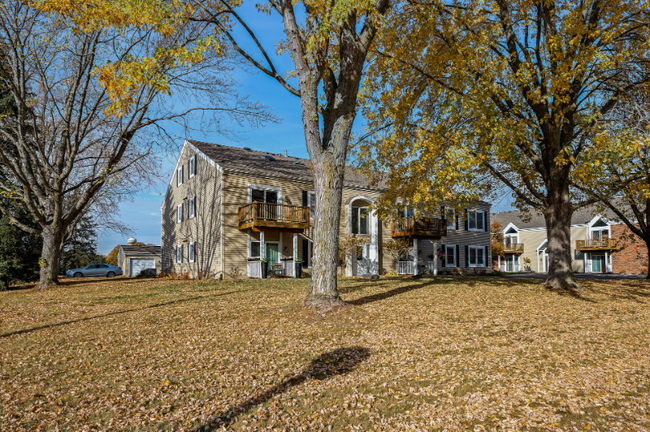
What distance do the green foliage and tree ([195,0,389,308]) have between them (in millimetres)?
16489

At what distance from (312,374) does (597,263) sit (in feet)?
139

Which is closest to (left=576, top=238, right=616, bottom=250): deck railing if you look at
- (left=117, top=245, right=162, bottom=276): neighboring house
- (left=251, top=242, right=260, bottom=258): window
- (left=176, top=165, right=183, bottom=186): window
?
(left=251, top=242, right=260, bottom=258): window

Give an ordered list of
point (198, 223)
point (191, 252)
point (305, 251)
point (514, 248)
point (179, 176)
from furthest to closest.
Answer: point (514, 248) → point (179, 176) → point (191, 252) → point (198, 223) → point (305, 251)

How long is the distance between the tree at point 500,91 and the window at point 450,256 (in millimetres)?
17579

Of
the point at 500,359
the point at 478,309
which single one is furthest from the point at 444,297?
the point at 500,359

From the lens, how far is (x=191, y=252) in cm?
2461

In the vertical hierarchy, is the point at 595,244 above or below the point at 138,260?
above

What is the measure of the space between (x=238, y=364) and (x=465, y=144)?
8.30 metres

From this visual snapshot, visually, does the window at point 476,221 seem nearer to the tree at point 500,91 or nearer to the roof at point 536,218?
the roof at point 536,218

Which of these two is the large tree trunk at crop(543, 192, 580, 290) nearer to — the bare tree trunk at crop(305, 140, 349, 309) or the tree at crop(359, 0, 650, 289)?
the tree at crop(359, 0, 650, 289)

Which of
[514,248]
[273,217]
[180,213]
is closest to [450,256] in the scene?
[514,248]

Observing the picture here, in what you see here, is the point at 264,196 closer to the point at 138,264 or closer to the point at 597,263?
the point at 138,264

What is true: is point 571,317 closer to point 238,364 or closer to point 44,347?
point 238,364

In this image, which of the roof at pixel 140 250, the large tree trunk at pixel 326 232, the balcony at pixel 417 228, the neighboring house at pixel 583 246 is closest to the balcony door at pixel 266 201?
the balcony at pixel 417 228
